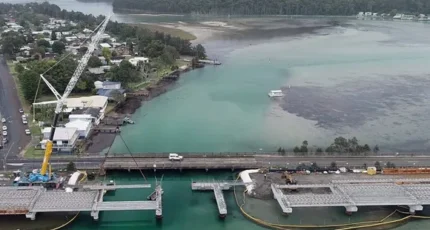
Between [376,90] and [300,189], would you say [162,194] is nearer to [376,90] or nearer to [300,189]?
[300,189]

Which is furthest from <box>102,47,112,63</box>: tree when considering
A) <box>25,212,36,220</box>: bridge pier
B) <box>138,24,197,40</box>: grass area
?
<box>25,212,36,220</box>: bridge pier

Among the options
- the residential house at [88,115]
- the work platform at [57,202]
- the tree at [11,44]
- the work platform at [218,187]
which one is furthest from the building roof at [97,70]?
the work platform at [218,187]

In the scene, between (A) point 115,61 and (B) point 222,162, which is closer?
(B) point 222,162

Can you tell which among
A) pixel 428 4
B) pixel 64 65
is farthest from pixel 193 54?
pixel 428 4

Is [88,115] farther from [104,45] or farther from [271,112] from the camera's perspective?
[104,45]

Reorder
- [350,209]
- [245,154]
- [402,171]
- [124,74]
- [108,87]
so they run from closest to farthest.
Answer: [350,209] → [402,171] → [245,154] → [108,87] → [124,74]

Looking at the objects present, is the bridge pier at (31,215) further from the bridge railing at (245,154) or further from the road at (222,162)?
the bridge railing at (245,154)

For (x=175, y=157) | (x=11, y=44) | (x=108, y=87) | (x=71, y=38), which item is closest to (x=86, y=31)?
(x=71, y=38)

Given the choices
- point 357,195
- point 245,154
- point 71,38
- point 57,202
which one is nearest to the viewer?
point 57,202
